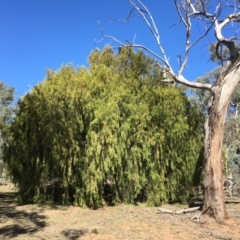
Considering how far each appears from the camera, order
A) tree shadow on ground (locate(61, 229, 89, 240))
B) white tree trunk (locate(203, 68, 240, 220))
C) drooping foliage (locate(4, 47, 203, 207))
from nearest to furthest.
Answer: tree shadow on ground (locate(61, 229, 89, 240)), white tree trunk (locate(203, 68, 240, 220)), drooping foliage (locate(4, 47, 203, 207))

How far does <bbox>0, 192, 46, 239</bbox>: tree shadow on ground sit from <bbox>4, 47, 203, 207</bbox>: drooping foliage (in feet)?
5.04

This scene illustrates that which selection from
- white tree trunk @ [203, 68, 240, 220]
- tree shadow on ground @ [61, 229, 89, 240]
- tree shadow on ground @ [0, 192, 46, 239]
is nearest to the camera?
tree shadow on ground @ [61, 229, 89, 240]

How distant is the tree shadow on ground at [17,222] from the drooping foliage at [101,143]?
60.5 inches

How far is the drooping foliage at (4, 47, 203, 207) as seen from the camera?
10.8 metres

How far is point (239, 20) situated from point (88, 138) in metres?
5.75

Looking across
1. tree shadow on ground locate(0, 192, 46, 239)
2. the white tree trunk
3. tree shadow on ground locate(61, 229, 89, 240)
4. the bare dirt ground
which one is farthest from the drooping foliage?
tree shadow on ground locate(61, 229, 89, 240)

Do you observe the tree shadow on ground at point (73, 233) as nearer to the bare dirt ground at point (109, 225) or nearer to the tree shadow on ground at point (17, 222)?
the bare dirt ground at point (109, 225)

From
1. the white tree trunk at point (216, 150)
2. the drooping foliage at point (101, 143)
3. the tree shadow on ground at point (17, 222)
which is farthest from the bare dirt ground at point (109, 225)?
the drooping foliage at point (101, 143)

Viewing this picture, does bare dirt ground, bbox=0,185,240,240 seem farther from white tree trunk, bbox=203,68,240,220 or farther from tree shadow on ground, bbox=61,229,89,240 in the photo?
white tree trunk, bbox=203,68,240,220

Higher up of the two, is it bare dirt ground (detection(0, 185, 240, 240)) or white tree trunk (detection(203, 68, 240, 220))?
white tree trunk (detection(203, 68, 240, 220))

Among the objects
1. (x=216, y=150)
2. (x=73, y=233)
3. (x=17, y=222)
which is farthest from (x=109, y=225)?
(x=216, y=150)

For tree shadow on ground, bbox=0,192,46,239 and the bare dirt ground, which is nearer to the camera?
the bare dirt ground

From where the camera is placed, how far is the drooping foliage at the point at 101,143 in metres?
10.8

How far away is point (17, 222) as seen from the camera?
27.9ft
